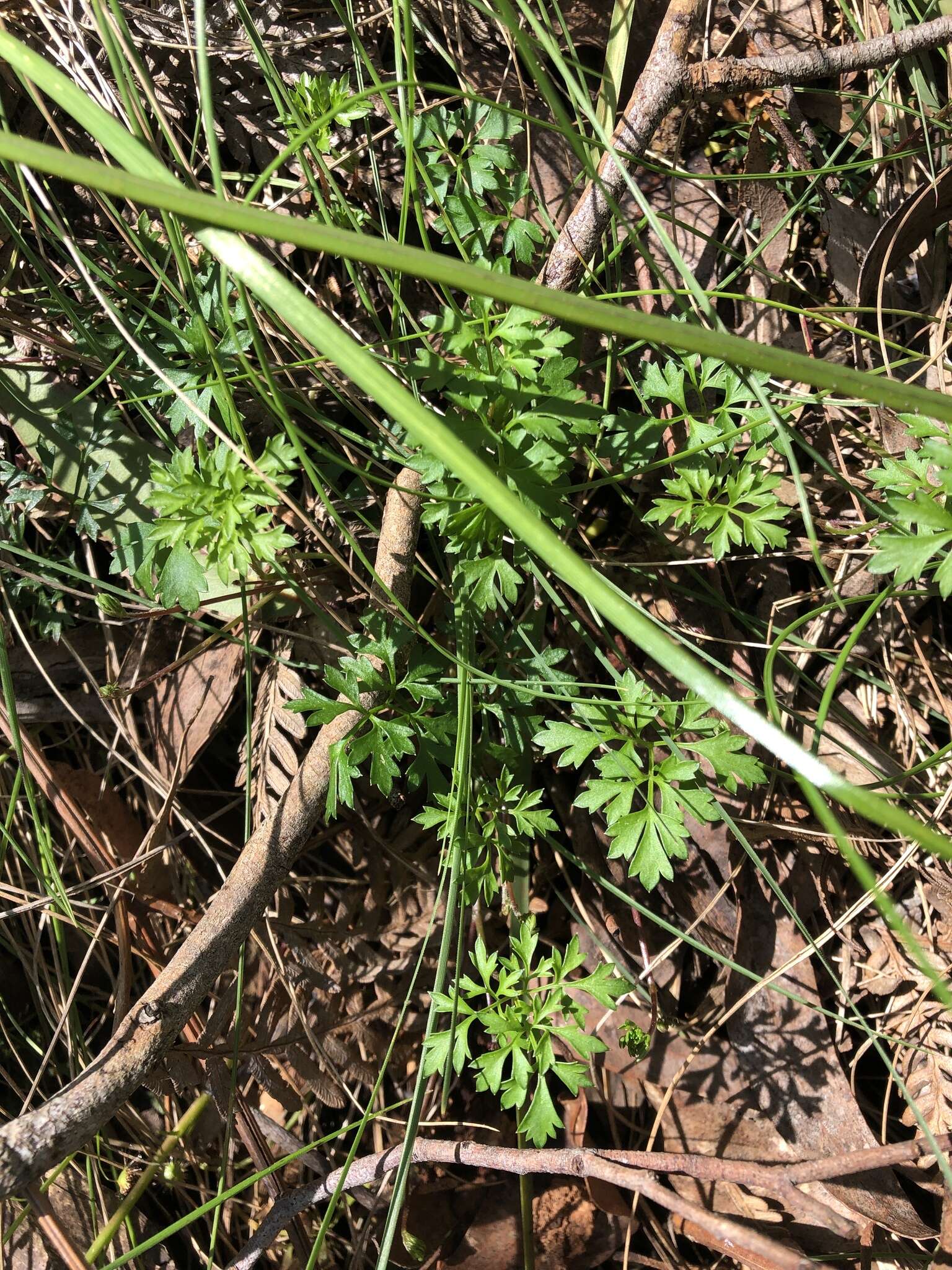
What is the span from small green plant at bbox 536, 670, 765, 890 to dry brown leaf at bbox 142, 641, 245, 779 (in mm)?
910

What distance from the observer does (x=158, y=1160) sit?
7.26 ft

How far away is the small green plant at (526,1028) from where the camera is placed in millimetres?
1871

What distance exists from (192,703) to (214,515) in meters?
0.78

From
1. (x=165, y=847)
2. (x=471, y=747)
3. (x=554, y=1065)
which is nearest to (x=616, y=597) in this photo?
(x=471, y=747)

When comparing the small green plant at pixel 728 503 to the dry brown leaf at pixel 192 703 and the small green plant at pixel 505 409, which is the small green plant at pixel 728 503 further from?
the dry brown leaf at pixel 192 703

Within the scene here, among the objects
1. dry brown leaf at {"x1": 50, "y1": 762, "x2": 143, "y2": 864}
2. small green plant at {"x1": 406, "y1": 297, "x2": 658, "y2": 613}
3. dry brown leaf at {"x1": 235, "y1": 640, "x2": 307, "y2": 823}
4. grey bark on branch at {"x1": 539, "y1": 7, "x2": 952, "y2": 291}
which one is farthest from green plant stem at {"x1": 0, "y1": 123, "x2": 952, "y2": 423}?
dry brown leaf at {"x1": 50, "y1": 762, "x2": 143, "y2": 864}

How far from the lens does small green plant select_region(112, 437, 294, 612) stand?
178cm

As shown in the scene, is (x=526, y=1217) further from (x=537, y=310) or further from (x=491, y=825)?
(x=537, y=310)

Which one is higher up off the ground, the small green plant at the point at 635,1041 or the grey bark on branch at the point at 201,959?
the grey bark on branch at the point at 201,959

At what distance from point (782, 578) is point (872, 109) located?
4.14 feet

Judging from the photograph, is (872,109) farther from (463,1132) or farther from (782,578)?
(463,1132)

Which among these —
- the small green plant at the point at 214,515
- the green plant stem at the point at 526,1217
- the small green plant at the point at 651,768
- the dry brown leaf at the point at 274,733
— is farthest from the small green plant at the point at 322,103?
the green plant stem at the point at 526,1217

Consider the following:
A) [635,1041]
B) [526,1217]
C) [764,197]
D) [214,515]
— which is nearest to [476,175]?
[764,197]

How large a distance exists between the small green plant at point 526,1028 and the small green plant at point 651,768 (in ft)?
0.90
